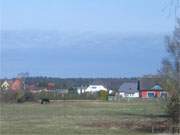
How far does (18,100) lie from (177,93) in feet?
203

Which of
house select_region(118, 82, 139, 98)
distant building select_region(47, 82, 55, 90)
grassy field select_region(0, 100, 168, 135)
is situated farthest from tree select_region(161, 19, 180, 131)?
house select_region(118, 82, 139, 98)

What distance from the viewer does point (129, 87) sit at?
507 ft

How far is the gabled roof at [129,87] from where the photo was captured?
152 metres

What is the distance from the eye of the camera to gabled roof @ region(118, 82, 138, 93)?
497 feet

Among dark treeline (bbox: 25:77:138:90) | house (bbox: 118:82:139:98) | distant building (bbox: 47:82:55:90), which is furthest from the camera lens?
house (bbox: 118:82:139:98)

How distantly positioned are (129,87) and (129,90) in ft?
5.85

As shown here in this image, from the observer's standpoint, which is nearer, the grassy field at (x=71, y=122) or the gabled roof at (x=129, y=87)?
the grassy field at (x=71, y=122)

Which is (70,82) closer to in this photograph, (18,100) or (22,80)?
(22,80)

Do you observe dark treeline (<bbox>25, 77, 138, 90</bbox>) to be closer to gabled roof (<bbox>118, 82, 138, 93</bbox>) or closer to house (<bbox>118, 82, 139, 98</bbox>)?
gabled roof (<bbox>118, 82, 138, 93</bbox>)

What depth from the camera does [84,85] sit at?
582 feet

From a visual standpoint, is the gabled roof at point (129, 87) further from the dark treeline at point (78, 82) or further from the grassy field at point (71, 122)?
the grassy field at point (71, 122)

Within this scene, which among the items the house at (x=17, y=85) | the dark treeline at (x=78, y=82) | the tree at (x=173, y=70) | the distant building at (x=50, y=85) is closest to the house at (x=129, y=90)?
the dark treeline at (x=78, y=82)

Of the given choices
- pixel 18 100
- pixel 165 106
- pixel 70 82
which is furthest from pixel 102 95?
pixel 165 106

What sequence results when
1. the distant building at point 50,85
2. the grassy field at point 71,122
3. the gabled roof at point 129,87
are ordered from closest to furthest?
the grassy field at point 71,122 → the distant building at point 50,85 → the gabled roof at point 129,87
